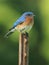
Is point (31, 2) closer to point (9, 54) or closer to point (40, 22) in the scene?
point (40, 22)

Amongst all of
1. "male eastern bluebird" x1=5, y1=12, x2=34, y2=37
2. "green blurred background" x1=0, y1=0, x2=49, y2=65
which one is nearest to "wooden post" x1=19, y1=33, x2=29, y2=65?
"male eastern bluebird" x1=5, y1=12, x2=34, y2=37

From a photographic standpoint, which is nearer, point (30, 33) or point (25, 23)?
point (25, 23)

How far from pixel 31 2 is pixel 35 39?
103 centimetres

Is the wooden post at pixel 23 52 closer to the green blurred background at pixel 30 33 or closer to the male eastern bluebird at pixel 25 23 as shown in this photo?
the male eastern bluebird at pixel 25 23

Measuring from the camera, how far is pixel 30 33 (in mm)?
12109

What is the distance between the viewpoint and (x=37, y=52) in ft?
41.3

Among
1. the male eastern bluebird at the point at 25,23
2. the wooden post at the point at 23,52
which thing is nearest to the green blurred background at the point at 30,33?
the male eastern bluebird at the point at 25,23

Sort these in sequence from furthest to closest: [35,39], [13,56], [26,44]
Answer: [35,39] → [13,56] → [26,44]

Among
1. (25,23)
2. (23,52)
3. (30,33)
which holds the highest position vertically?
(30,33)

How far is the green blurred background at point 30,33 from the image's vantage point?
1187cm

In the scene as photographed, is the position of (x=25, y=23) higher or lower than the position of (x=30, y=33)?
lower

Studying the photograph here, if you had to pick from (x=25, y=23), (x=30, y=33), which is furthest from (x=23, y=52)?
(x=30, y=33)

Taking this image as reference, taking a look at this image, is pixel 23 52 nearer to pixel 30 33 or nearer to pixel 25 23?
pixel 25 23

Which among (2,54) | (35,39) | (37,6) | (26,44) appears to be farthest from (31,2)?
(26,44)
